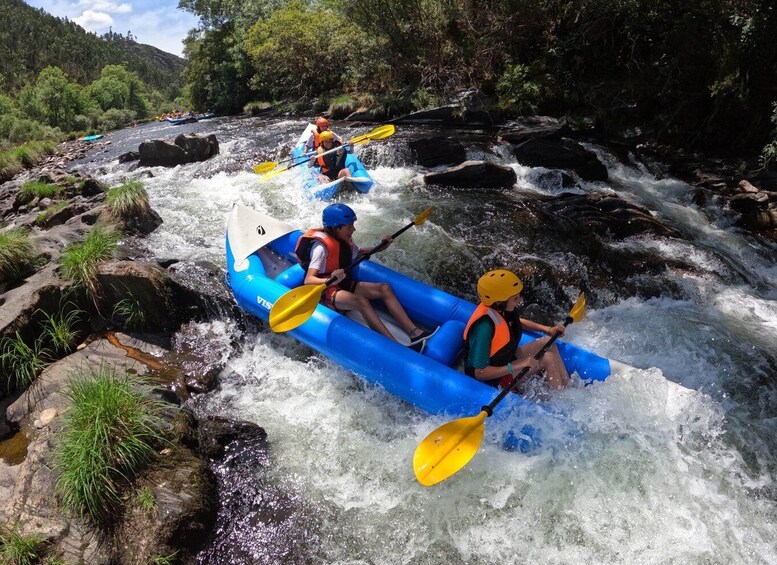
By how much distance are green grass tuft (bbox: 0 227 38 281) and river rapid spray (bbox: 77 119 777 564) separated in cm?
187

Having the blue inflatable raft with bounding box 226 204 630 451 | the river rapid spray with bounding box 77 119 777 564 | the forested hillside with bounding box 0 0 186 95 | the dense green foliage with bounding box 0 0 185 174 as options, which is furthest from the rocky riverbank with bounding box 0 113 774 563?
the forested hillside with bounding box 0 0 186 95

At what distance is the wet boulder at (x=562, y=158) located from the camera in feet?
22.3

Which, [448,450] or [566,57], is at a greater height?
[566,57]

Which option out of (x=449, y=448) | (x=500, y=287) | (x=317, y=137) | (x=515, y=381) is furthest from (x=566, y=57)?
(x=449, y=448)

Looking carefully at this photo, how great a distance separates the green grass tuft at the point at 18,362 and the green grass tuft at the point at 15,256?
960 millimetres

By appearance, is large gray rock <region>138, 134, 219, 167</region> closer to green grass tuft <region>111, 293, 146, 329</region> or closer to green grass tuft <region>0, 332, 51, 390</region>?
green grass tuft <region>111, 293, 146, 329</region>

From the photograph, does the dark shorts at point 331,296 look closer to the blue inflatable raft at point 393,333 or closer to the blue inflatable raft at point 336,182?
the blue inflatable raft at point 393,333

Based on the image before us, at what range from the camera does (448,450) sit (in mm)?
2230

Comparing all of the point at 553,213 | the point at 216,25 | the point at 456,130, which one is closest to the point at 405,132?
the point at 456,130

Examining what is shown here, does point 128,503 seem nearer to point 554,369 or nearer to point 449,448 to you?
A: point 449,448

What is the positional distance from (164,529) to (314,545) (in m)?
0.67

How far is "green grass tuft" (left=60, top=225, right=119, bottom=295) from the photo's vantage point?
3.45 m

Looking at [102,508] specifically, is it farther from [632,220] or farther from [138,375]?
[632,220]

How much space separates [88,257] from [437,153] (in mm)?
5155
